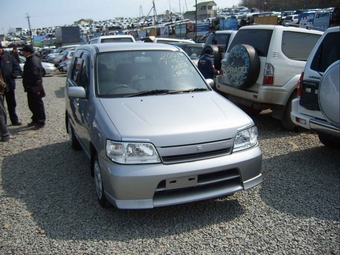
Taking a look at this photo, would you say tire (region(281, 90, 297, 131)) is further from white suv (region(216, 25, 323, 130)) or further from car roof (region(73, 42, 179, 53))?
car roof (region(73, 42, 179, 53))

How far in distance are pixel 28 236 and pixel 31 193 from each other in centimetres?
108

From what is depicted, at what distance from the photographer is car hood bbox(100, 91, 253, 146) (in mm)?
3221

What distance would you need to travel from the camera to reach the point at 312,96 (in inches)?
181

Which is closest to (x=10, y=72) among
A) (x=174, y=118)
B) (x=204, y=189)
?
(x=174, y=118)

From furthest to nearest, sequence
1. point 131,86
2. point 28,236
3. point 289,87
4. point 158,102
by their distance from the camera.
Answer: point 289,87 < point 131,86 < point 158,102 < point 28,236

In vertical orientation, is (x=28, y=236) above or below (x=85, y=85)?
below

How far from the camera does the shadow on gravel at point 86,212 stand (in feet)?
10.9

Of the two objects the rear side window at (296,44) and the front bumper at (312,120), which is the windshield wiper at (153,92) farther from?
the rear side window at (296,44)

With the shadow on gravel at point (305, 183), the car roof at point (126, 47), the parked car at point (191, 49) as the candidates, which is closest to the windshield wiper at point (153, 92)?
the car roof at point (126, 47)

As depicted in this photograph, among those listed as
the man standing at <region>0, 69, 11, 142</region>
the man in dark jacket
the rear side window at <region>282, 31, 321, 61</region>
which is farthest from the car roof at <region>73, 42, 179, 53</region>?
the man in dark jacket

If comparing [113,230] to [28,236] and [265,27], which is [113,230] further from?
[265,27]

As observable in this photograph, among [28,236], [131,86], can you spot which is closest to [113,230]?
[28,236]

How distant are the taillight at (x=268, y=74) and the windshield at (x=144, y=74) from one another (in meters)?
2.15

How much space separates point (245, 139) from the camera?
358cm
